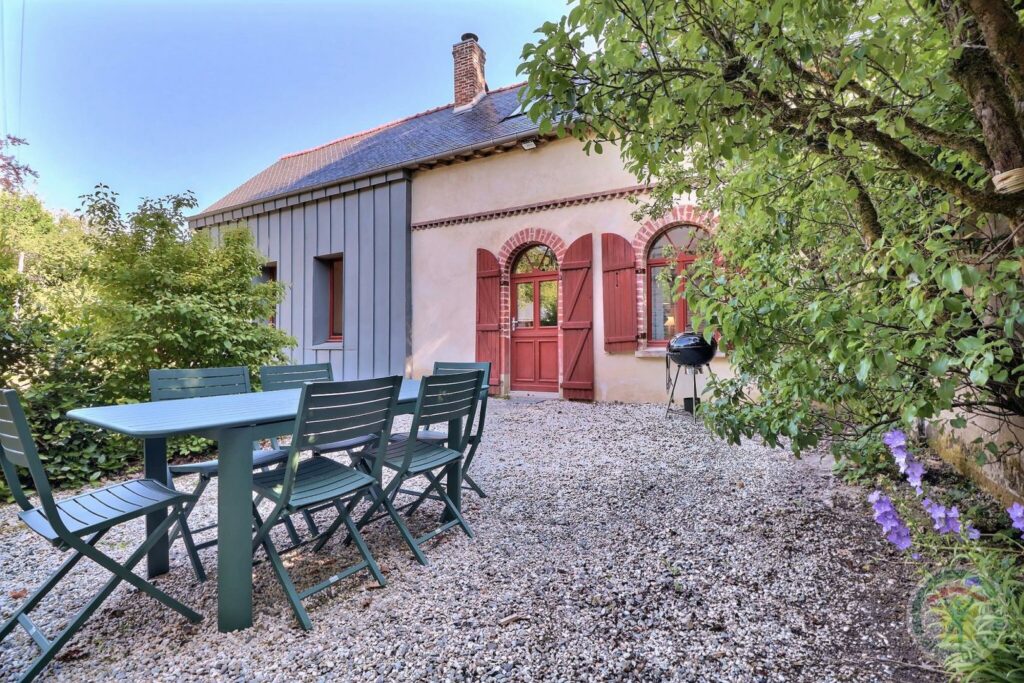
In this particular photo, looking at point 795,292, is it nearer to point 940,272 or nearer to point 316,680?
point 940,272

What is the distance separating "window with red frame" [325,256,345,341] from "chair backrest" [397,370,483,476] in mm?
7798

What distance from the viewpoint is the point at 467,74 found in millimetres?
10352

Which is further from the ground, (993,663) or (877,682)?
(993,663)

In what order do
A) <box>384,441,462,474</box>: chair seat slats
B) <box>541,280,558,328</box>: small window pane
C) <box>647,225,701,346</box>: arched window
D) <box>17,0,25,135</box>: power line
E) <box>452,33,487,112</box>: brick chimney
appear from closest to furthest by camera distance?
1. <box>384,441,462,474</box>: chair seat slats
2. <box>647,225,701,346</box>: arched window
3. <box>541,280,558,328</box>: small window pane
4. <box>452,33,487,112</box>: brick chimney
5. <box>17,0,25,135</box>: power line

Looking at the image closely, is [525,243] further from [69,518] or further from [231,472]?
[69,518]

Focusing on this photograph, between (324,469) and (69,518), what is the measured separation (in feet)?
2.89

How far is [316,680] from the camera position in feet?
4.73

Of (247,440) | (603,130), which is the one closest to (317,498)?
(247,440)

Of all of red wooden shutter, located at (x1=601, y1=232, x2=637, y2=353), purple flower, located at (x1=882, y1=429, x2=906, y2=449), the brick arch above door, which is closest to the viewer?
purple flower, located at (x1=882, y1=429, x2=906, y2=449)

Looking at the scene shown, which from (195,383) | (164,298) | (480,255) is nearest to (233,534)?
(195,383)

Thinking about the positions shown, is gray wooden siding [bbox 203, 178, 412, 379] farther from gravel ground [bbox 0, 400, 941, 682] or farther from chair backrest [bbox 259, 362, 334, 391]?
gravel ground [bbox 0, 400, 941, 682]

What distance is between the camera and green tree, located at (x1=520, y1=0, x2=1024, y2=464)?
120cm

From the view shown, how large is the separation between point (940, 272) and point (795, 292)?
672mm

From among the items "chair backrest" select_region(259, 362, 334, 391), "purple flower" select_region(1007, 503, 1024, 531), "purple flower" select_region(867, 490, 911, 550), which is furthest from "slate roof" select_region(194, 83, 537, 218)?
"purple flower" select_region(1007, 503, 1024, 531)
